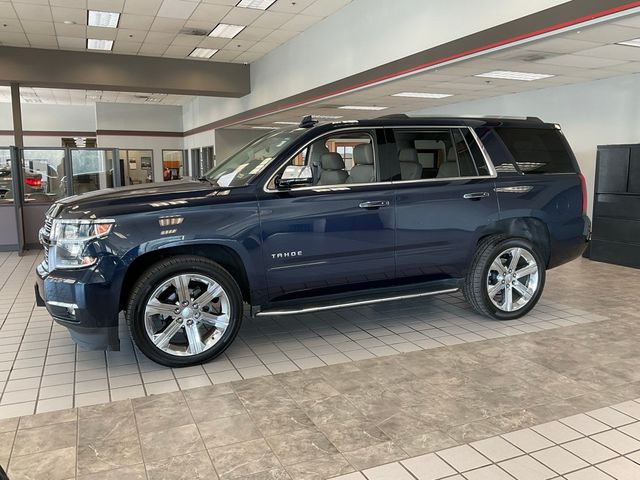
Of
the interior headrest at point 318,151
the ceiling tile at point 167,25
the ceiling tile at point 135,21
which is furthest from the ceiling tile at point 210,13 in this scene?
the interior headrest at point 318,151

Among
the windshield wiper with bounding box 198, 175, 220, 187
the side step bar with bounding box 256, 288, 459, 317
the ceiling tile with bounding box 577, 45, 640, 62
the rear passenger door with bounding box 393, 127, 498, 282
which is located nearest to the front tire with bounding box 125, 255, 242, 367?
the side step bar with bounding box 256, 288, 459, 317

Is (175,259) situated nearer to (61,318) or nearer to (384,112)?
(61,318)

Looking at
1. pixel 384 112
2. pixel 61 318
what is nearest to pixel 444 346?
pixel 61 318

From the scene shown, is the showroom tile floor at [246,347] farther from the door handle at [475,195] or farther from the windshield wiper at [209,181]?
the windshield wiper at [209,181]

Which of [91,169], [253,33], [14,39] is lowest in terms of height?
[91,169]

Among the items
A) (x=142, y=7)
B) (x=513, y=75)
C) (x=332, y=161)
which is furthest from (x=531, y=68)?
(x=142, y=7)

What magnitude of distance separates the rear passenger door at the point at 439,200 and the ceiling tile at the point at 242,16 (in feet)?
22.8

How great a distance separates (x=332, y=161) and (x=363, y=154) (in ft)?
0.88

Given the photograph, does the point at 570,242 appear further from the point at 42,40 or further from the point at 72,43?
the point at 42,40

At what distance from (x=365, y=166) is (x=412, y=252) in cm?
81

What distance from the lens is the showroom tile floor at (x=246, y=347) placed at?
11.4 feet

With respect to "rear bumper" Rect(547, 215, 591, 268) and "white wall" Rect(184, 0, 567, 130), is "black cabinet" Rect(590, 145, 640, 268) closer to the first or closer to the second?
"white wall" Rect(184, 0, 567, 130)

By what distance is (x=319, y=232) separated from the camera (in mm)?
4023

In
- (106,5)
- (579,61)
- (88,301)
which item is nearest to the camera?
(88,301)
